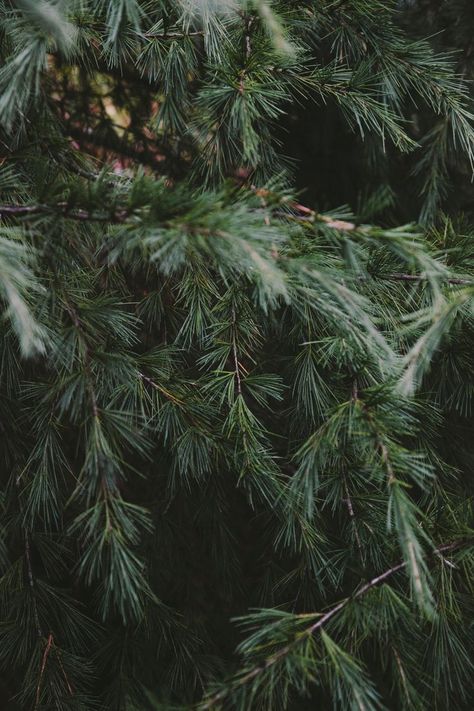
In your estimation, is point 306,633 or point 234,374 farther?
point 234,374

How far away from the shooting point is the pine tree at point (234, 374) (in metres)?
0.82

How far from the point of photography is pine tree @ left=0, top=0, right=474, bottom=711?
0.82m

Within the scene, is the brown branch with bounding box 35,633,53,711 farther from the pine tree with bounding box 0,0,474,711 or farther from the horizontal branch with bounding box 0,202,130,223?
the horizontal branch with bounding box 0,202,130,223

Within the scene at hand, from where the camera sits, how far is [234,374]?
3.46 feet

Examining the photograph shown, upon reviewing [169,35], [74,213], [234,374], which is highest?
[169,35]

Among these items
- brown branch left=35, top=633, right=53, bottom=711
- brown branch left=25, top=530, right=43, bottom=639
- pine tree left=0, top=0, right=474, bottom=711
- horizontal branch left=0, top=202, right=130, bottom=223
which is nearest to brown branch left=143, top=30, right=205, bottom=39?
pine tree left=0, top=0, right=474, bottom=711

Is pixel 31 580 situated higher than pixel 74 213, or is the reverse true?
pixel 74 213

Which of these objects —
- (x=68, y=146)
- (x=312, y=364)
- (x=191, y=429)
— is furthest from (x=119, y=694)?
(x=68, y=146)

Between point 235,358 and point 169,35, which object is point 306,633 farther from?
point 169,35

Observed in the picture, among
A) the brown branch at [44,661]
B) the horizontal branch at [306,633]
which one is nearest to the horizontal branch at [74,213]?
the horizontal branch at [306,633]

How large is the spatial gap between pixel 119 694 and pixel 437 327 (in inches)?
34.9

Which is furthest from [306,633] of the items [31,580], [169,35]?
[169,35]

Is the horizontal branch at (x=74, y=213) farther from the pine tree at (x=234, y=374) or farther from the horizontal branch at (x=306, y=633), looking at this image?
the horizontal branch at (x=306, y=633)

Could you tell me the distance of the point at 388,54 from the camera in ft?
3.81
